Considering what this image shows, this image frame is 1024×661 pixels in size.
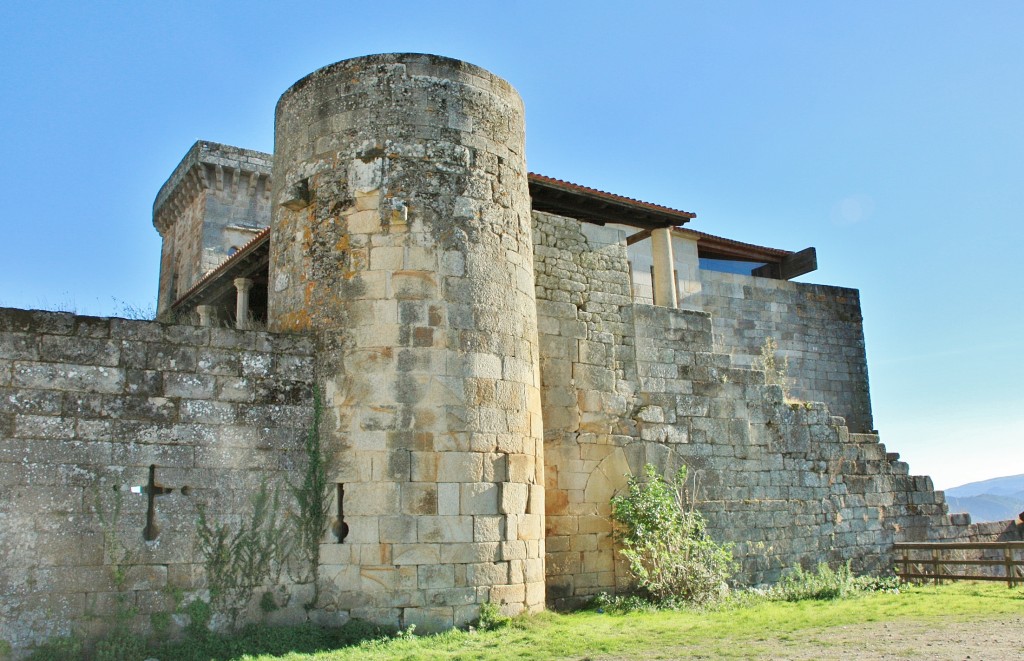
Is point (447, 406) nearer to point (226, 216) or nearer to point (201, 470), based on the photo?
point (201, 470)

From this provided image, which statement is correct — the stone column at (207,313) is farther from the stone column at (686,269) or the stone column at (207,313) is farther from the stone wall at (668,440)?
the stone column at (686,269)

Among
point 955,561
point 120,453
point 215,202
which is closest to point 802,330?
point 955,561

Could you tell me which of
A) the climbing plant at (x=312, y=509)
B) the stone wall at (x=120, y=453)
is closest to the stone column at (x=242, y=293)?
the stone wall at (x=120, y=453)

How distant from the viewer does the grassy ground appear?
713 centimetres

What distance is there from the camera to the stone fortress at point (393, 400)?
7199 millimetres

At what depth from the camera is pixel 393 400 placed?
26.4 ft

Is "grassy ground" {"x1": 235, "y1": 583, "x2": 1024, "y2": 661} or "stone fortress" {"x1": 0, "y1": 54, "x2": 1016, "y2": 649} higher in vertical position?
"stone fortress" {"x1": 0, "y1": 54, "x2": 1016, "y2": 649}

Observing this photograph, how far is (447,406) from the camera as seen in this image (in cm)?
812

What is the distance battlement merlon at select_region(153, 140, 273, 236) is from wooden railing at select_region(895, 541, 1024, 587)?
56.7ft

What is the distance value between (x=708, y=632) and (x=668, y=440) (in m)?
3.35

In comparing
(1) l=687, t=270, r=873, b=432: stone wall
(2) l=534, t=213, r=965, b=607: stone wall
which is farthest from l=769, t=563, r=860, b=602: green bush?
(1) l=687, t=270, r=873, b=432: stone wall

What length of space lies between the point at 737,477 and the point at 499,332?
5.05 meters

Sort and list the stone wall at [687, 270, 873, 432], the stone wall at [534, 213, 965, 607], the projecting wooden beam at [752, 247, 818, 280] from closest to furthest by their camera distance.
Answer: the stone wall at [534, 213, 965, 607] → the stone wall at [687, 270, 873, 432] → the projecting wooden beam at [752, 247, 818, 280]

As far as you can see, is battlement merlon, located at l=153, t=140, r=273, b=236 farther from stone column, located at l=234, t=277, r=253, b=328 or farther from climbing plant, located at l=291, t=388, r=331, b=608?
climbing plant, located at l=291, t=388, r=331, b=608
